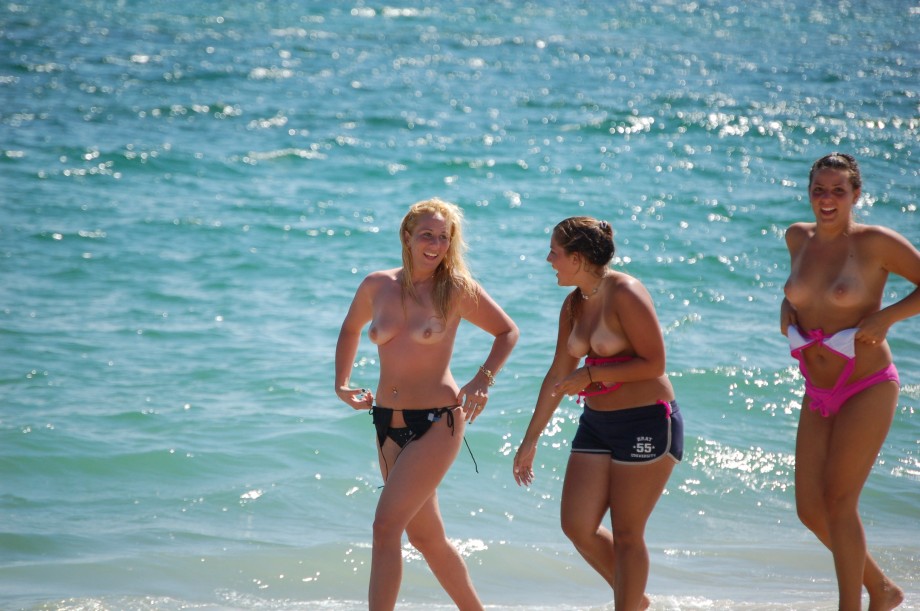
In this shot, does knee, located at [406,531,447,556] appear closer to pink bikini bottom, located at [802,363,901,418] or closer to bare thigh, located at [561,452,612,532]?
bare thigh, located at [561,452,612,532]

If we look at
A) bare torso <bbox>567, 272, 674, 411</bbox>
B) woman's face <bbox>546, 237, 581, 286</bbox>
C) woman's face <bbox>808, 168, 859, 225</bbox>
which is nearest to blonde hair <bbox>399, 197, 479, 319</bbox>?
woman's face <bbox>546, 237, 581, 286</bbox>

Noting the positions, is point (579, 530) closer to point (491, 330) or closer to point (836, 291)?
point (491, 330)

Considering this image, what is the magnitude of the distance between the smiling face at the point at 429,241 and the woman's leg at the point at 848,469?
1.94 m

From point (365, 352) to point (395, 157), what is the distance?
23.0 ft

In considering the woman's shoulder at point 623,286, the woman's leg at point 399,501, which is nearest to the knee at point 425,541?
the woman's leg at point 399,501

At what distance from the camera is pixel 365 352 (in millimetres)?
10711

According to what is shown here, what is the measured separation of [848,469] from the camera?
4.68 meters

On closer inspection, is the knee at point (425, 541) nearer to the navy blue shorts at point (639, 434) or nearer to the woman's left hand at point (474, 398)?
the woman's left hand at point (474, 398)

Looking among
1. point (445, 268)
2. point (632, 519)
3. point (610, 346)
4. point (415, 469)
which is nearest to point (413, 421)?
point (415, 469)

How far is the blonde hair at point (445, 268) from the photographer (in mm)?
4938

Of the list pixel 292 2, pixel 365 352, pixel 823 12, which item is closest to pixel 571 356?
pixel 365 352

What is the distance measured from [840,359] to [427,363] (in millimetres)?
1903

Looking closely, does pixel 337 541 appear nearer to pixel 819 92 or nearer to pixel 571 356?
pixel 571 356

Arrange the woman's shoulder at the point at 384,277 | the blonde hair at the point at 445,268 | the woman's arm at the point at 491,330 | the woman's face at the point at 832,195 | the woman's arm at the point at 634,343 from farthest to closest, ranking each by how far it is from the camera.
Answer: the woman's shoulder at the point at 384,277 < the blonde hair at the point at 445,268 < the woman's arm at the point at 491,330 < the woman's face at the point at 832,195 < the woman's arm at the point at 634,343
